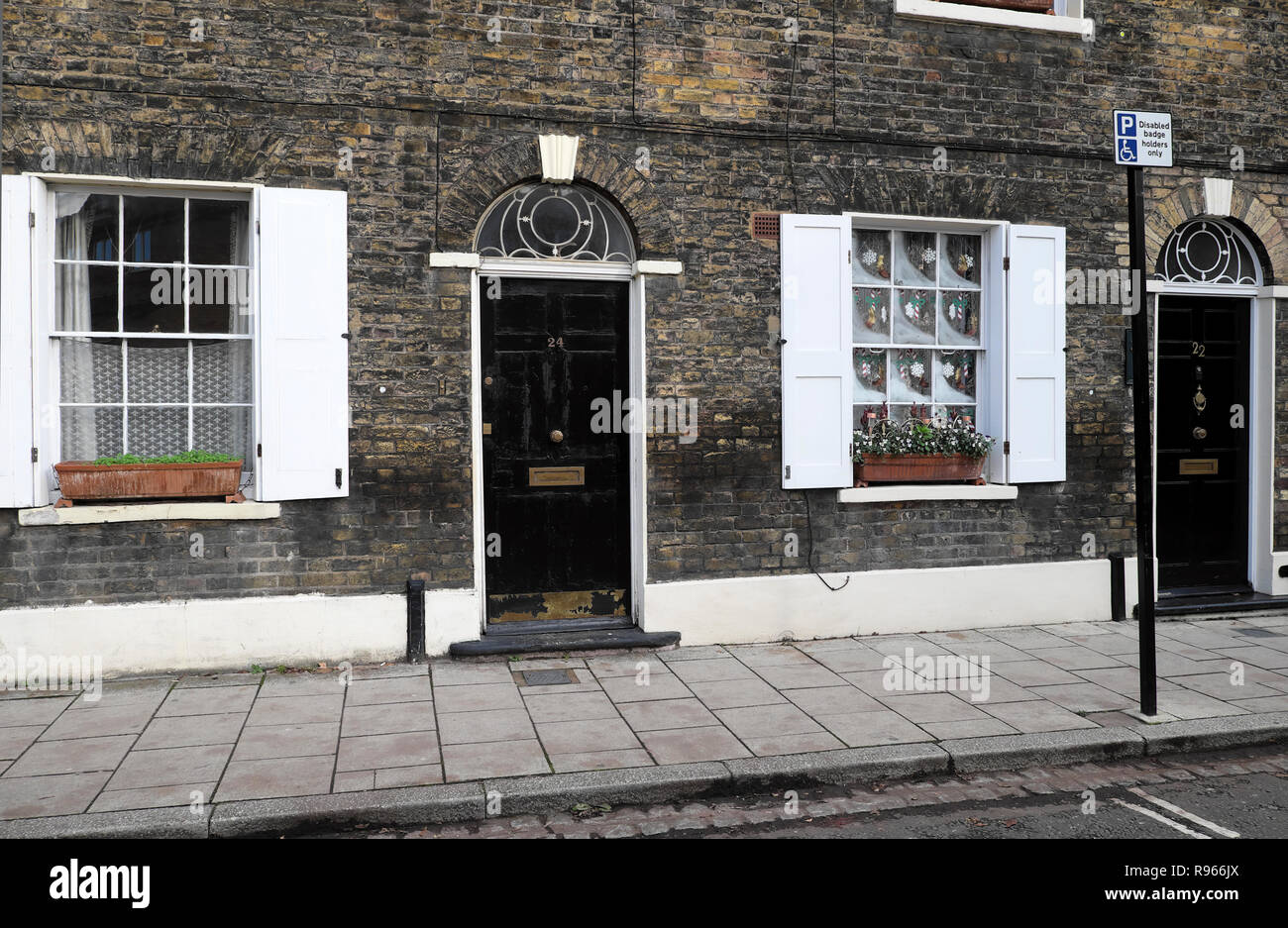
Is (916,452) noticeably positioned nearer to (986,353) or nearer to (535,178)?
(986,353)

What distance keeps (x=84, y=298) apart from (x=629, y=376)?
12.3 ft

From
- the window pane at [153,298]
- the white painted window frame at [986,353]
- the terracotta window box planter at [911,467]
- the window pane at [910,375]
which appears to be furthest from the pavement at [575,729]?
the window pane at [153,298]

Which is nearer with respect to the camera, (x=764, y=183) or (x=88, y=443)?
(x=88, y=443)

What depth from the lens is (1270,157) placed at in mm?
8719

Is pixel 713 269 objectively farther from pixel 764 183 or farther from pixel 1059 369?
pixel 1059 369

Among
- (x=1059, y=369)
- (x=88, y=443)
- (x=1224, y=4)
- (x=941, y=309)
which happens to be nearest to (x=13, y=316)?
(x=88, y=443)

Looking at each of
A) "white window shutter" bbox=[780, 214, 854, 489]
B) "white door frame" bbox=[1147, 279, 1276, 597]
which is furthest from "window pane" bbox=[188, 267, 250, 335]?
"white door frame" bbox=[1147, 279, 1276, 597]

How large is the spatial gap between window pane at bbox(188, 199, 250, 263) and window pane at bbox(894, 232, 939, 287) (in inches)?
194

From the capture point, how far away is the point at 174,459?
6699mm

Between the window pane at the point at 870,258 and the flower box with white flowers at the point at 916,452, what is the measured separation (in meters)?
1.12

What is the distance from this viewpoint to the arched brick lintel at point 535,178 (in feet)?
23.1

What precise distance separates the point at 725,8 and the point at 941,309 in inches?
114

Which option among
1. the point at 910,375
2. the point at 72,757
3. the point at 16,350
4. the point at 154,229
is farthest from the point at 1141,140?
the point at 16,350

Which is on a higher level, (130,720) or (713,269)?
(713,269)
